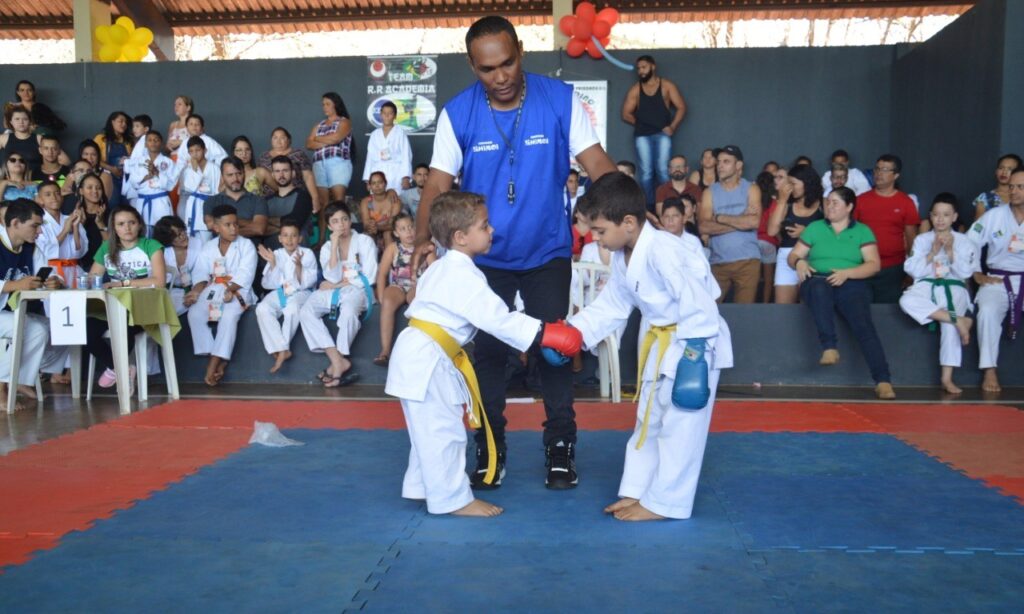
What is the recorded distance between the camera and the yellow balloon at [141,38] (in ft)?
35.8

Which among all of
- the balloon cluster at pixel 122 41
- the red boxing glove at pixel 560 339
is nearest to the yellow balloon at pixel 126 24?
the balloon cluster at pixel 122 41

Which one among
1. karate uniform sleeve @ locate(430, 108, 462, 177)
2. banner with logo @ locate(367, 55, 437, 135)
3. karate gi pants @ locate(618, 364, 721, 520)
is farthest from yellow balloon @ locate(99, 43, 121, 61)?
karate gi pants @ locate(618, 364, 721, 520)

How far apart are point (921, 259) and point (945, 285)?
255 mm

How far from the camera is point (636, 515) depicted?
9.20ft

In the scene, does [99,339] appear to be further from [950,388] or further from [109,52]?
[109,52]

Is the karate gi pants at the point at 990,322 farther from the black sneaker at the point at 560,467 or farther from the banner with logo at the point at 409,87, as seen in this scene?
the banner with logo at the point at 409,87

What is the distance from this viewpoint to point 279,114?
10.3 metres

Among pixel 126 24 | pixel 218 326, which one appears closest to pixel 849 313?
pixel 218 326

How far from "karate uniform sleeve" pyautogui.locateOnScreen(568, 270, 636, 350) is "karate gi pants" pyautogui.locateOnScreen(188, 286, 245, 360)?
4.05 m

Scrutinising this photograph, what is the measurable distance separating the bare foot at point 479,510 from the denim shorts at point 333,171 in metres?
6.17

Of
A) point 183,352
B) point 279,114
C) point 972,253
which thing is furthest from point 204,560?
point 279,114

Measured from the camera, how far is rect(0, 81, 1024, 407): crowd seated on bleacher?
5996 mm

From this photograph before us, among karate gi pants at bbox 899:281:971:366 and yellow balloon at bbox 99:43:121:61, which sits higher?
yellow balloon at bbox 99:43:121:61

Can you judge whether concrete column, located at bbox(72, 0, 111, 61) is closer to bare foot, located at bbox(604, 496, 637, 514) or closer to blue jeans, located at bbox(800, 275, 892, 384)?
blue jeans, located at bbox(800, 275, 892, 384)
